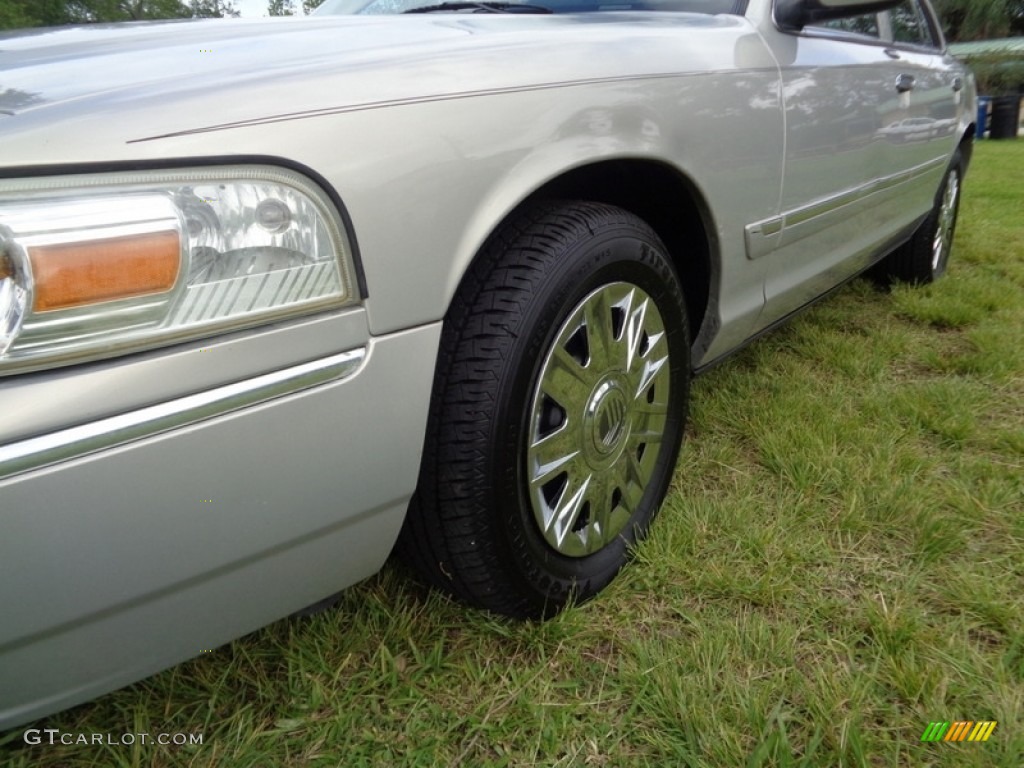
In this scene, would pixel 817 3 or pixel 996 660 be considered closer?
pixel 996 660

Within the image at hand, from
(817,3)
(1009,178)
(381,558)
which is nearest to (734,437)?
(817,3)

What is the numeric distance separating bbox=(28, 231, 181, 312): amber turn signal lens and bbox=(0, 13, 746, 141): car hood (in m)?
0.11

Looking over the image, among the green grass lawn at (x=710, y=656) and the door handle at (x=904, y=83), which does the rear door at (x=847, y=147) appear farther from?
the green grass lawn at (x=710, y=656)

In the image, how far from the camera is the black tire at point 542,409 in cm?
117

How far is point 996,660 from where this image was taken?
1.30 m

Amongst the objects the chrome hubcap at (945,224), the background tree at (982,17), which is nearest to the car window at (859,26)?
the chrome hubcap at (945,224)

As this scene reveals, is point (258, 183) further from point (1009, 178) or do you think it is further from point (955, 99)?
point (1009, 178)

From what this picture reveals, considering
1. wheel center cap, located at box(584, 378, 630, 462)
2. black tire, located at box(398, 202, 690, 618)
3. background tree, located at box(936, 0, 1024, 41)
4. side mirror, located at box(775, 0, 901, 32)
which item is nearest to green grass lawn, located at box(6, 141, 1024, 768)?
black tire, located at box(398, 202, 690, 618)

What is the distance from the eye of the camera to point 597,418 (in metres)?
1.42

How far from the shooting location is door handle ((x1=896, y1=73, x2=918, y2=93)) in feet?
7.83

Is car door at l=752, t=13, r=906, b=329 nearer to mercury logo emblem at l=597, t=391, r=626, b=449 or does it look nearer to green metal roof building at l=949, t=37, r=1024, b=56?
mercury logo emblem at l=597, t=391, r=626, b=449


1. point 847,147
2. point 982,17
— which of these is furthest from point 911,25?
point 982,17

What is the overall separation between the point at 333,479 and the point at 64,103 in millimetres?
513

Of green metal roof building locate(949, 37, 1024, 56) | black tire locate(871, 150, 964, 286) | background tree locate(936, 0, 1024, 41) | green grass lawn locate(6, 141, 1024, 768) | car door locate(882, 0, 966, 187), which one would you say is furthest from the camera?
background tree locate(936, 0, 1024, 41)
